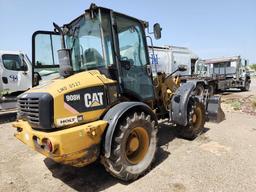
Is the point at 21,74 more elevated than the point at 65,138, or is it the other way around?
the point at 21,74

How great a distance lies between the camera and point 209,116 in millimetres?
7195

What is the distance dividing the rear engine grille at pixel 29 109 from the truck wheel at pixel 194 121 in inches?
124

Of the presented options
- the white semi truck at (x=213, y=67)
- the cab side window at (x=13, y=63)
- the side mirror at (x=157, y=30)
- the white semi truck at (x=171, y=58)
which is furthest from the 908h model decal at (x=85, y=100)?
the white semi truck at (x=213, y=67)

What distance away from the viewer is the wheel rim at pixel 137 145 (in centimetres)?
374

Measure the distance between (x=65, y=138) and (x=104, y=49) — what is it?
1.47m

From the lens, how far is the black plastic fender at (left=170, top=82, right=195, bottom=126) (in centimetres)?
480

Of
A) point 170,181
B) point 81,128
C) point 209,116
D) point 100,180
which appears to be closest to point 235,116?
point 209,116

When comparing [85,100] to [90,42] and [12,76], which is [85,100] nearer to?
[90,42]

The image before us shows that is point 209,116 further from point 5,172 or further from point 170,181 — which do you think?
point 5,172

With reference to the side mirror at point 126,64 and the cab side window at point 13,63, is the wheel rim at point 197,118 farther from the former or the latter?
the cab side window at point 13,63

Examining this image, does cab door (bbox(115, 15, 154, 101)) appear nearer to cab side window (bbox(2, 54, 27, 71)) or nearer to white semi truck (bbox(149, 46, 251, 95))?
cab side window (bbox(2, 54, 27, 71))

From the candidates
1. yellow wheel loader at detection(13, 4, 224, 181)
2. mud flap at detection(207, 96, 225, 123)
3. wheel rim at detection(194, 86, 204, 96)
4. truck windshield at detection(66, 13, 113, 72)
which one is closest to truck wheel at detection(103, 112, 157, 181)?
yellow wheel loader at detection(13, 4, 224, 181)

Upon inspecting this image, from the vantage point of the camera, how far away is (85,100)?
3248 mm

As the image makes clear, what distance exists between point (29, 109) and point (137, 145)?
170 centimetres
